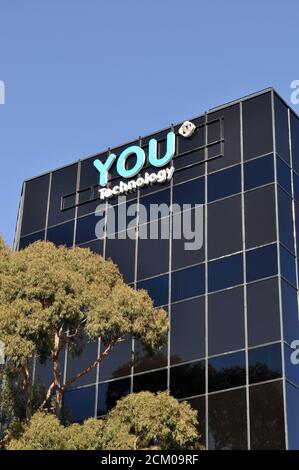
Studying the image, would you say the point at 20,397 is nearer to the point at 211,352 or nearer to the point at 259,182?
the point at 211,352

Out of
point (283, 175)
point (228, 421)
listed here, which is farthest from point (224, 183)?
point (228, 421)

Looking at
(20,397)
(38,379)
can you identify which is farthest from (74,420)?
(20,397)

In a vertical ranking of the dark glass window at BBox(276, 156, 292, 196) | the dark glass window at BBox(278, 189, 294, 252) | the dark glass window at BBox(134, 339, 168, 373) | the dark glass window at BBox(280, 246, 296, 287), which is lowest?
the dark glass window at BBox(134, 339, 168, 373)

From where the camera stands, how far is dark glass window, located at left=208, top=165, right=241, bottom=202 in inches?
1543

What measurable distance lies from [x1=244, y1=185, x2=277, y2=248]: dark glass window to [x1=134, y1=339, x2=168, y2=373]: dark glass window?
5205 mm

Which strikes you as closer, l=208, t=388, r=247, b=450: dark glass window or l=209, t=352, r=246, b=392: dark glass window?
l=208, t=388, r=247, b=450: dark glass window

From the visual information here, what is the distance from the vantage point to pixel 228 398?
35.0 meters

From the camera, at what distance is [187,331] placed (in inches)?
1470

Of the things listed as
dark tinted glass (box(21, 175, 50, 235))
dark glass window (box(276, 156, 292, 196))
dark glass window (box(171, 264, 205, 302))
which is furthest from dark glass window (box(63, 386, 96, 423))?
dark glass window (box(276, 156, 292, 196))

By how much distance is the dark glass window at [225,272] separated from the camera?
37.1 meters

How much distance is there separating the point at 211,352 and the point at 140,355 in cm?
321

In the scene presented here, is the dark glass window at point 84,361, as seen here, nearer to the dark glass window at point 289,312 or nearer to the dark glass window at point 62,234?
the dark glass window at point 62,234

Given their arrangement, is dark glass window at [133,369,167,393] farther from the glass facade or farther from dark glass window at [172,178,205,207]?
dark glass window at [172,178,205,207]

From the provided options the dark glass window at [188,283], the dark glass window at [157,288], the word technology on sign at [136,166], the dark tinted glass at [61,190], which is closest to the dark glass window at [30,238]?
the dark tinted glass at [61,190]
